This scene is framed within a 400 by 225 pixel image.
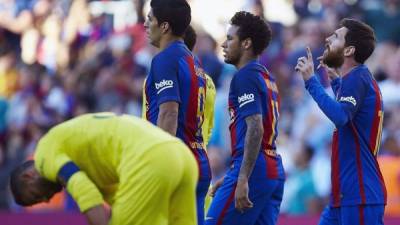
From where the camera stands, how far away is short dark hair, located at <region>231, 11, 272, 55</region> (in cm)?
893

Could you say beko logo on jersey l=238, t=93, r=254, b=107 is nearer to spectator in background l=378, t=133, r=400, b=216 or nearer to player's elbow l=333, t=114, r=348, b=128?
player's elbow l=333, t=114, r=348, b=128

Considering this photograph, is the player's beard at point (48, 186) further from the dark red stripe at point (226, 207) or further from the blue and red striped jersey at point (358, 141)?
the blue and red striped jersey at point (358, 141)

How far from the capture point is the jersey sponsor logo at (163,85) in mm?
8328

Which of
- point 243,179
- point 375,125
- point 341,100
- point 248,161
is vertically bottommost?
point 243,179

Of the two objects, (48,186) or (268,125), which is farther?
(268,125)

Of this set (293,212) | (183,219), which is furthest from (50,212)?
(183,219)

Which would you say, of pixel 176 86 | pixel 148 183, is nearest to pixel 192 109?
pixel 176 86

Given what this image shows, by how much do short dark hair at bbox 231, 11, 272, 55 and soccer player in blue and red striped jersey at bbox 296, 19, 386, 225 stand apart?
544mm

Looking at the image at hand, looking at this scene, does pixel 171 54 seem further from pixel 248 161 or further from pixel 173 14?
pixel 248 161

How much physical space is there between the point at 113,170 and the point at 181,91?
1.55 metres

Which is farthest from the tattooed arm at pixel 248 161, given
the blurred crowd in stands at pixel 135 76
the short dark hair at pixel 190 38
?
the blurred crowd in stands at pixel 135 76

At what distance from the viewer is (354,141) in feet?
27.6

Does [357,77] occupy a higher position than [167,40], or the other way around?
[167,40]

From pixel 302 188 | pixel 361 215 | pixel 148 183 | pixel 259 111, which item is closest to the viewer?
pixel 148 183
